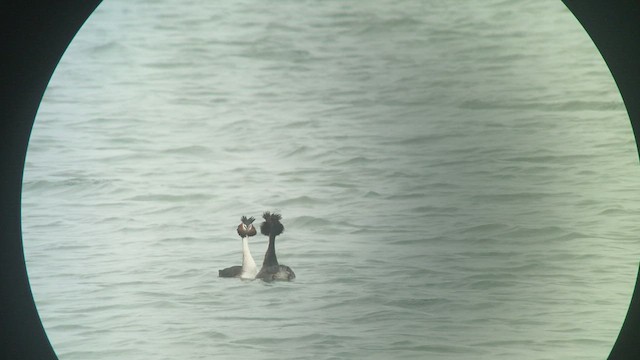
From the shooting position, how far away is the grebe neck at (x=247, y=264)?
99.0 inches

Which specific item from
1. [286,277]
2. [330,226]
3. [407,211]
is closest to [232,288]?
[286,277]

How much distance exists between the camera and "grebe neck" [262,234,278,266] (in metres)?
2.53

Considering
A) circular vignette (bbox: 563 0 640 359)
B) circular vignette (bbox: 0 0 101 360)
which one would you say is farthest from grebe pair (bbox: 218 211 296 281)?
circular vignette (bbox: 563 0 640 359)

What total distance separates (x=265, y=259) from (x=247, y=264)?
0.05 meters

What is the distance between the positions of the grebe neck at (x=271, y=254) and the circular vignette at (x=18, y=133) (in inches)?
25.5

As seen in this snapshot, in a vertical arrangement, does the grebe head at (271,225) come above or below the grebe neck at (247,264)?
above

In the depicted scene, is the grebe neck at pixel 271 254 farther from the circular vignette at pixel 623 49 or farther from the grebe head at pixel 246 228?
the circular vignette at pixel 623 49

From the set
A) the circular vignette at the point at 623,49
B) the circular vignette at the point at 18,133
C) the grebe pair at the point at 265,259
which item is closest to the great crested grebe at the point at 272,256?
the grebe pair at the point at 265,259

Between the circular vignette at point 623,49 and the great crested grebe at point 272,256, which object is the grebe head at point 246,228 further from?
the circular vignette at point 623,49

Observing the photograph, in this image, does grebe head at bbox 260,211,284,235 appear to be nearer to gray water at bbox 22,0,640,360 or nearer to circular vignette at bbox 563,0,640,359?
gray water at bbox 22,0,640,360

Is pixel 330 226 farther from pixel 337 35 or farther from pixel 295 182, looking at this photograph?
pixel 337 35

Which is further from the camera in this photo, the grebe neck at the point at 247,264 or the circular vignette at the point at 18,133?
the grebe neck at the point at 247,264

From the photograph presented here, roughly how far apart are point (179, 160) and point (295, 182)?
0.35m

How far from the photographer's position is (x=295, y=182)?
256 cm
